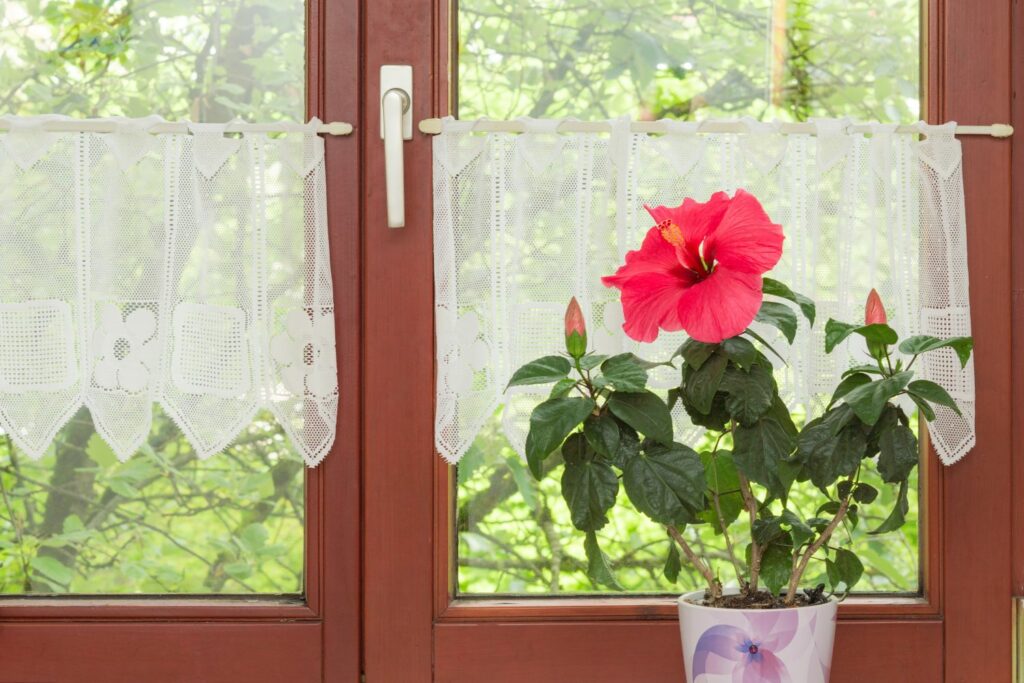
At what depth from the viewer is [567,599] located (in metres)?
1.51

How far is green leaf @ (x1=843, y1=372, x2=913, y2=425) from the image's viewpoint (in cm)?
115

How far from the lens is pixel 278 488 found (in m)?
1.51

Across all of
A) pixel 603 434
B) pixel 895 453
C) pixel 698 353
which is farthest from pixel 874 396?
pixel 603 434

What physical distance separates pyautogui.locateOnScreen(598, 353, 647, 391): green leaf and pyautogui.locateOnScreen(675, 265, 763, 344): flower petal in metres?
0.08

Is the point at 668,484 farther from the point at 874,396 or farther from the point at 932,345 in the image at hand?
the point at 932,345

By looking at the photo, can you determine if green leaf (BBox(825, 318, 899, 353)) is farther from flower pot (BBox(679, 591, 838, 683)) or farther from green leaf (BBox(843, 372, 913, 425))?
flower pot (BBox(679, 591, 838, 683))

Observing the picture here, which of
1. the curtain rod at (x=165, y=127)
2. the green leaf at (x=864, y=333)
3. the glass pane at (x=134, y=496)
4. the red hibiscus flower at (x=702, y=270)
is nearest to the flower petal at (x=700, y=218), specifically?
the red hibiscus flower at (x=702, y=270)

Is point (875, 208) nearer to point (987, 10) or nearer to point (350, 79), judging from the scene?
point (987, 10)

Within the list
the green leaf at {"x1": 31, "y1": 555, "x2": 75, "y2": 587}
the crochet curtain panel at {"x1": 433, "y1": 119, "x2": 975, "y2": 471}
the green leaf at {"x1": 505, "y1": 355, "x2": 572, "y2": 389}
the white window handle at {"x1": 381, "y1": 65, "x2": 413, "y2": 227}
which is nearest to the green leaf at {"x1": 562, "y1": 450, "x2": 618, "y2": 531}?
the green leaf at {"x1": 505, "y1": 355, "x2": 572, "y2": 389}

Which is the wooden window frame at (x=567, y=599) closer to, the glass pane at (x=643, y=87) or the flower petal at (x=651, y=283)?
the glass pane at (x=643, y=87)

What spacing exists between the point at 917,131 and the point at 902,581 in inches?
26.4

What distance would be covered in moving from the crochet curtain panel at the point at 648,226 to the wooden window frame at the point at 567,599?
2.1 inches

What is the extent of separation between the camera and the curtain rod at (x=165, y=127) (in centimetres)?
144

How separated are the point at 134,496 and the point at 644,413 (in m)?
0.80
